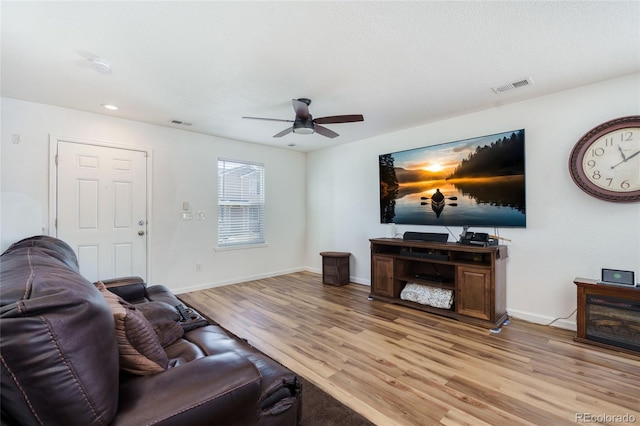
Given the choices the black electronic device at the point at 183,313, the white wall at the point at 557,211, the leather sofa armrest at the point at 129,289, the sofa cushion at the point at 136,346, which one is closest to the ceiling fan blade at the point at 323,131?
the white wall at the point at 557,211

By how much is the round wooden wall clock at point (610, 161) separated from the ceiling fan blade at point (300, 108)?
2790 mm

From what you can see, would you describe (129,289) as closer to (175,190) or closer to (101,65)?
(101,65)

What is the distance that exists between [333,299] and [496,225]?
90.9 inches

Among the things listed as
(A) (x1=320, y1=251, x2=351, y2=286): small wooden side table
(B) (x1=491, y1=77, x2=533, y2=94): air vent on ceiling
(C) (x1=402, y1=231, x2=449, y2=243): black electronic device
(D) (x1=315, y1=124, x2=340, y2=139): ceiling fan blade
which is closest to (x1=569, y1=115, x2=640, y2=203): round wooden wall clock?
(B) (x1=491, y1=77, x2=533, y2=94): air vent on ceiling

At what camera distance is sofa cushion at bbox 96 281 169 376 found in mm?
1156

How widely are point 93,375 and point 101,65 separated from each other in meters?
2.69

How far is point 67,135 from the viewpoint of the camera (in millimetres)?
3586

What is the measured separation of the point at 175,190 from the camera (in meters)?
4.45

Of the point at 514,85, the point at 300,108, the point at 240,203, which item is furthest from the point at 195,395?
the point at 240,203

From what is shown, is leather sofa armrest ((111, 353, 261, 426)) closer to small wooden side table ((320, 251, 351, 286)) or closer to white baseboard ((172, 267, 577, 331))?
white baseboard ((172, 267, 577, 331))

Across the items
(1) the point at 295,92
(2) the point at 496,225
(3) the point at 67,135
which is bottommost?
(2) the point at 496,225

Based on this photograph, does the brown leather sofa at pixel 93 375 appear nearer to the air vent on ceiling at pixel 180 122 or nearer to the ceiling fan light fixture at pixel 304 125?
the ceiling fan light fixture at pixel 304 125

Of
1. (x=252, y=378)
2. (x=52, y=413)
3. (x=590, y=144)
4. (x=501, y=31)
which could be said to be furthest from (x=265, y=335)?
(x=590, y=144)

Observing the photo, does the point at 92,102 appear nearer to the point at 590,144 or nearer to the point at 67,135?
the point at 67,135
